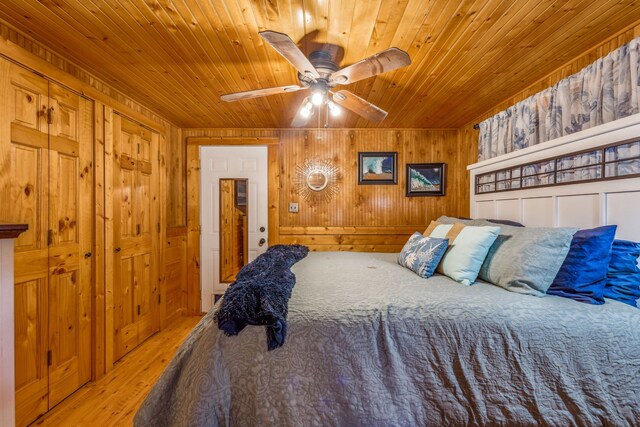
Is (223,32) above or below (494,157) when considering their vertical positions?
above

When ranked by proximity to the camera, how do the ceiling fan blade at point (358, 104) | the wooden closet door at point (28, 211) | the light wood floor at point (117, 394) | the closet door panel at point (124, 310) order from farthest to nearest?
the closet door panel at point (124, 310) < the ceiling fan blade at point (358, 104) < the light wood floor at point (117, 394) < the wooden closet door at point (28, 211)

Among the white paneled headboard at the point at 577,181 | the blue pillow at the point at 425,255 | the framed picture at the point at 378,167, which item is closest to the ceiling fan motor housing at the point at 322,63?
the blue pillow at the point at 425,255

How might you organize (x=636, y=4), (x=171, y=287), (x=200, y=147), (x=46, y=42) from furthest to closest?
(x=200, y=147)
(x=171, y=287)
(x=46, y=42)
(x=636, y=4)

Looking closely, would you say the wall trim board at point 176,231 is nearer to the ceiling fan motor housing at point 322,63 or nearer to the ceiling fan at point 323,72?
the ceiling fan at point 323,72

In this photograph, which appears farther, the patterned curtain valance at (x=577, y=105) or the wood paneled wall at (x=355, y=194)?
the wood paneled wall at (x=355, y=194)

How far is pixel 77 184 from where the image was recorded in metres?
2.00

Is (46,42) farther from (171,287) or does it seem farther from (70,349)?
(171,287)

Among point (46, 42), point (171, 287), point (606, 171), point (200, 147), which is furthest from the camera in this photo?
point (200, 147)

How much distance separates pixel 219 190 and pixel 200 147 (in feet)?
1.92

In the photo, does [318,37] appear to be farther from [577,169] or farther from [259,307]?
[577,169]

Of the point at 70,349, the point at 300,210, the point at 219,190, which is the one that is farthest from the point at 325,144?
the point at 70,349

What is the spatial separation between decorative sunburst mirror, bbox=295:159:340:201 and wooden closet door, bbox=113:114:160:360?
1590mm

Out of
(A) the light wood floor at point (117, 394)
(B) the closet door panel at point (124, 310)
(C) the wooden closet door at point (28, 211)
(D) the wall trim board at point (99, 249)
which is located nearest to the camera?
(C) the wooden closet door at point (28, 211)

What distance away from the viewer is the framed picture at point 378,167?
3543 millimetres
